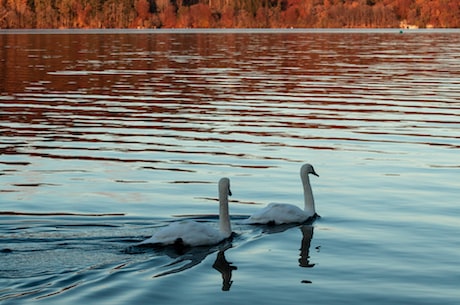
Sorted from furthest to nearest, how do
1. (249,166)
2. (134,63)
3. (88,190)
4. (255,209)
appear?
(134,63) < (249,166) < (88,190) < (255,209)

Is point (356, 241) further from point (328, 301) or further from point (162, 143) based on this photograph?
point (162, 143)

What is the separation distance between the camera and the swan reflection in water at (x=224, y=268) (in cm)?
1416

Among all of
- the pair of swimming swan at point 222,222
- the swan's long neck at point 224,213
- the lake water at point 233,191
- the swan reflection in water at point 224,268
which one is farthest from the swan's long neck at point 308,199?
the swan reflection in water at point 224,268

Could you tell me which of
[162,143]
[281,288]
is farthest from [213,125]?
[281,288]

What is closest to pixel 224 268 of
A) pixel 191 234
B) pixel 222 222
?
pixel 191 234

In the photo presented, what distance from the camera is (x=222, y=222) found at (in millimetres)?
16406

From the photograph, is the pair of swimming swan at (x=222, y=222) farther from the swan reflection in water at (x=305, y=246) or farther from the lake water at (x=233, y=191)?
the swan reflection in water at (x=305, y=246)

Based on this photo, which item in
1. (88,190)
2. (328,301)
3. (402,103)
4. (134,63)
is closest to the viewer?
(328,301)

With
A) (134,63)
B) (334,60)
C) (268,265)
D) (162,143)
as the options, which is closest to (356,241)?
(268,265)

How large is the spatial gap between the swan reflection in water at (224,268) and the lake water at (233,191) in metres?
0.03

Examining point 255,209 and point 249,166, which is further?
point 249,166

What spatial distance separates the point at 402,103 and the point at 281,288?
27.0 metres

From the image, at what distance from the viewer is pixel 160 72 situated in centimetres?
6028

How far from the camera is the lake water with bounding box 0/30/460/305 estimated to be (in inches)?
551
